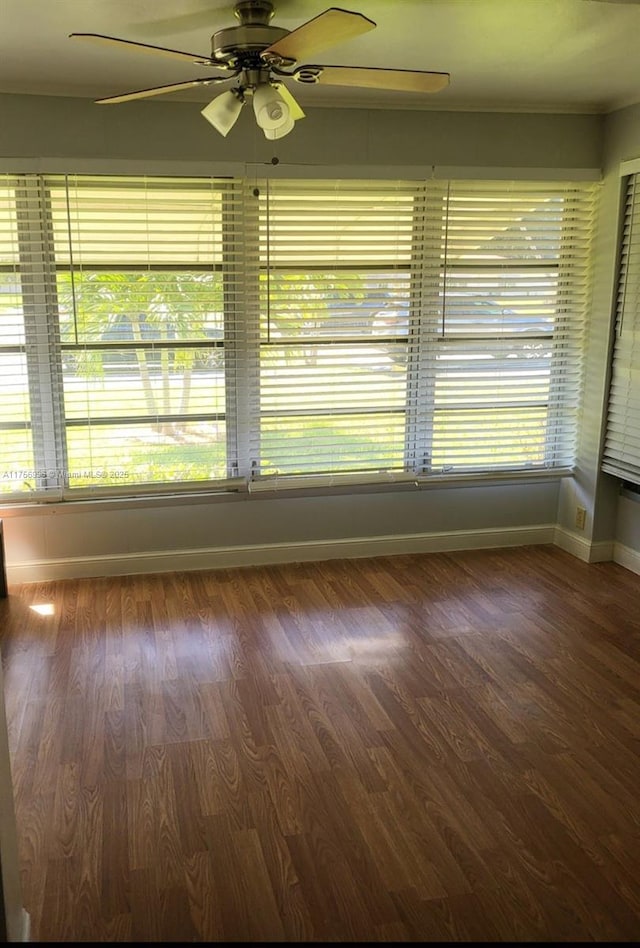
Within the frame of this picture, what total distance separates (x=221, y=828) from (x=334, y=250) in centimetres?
291

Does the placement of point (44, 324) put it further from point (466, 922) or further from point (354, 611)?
point (466, 922)

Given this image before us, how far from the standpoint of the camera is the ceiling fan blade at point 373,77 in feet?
7.73

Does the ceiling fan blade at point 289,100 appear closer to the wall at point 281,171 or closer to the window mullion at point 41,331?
the wall at point 281,171

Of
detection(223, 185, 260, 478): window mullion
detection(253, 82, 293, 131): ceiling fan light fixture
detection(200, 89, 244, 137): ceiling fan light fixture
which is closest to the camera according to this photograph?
detection(253, 82, 293, 131): ceiling fan light fixture

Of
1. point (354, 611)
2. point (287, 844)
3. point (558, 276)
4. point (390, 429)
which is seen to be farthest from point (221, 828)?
point (558, 276)

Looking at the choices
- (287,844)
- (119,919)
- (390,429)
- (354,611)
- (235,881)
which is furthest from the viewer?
(390,429)

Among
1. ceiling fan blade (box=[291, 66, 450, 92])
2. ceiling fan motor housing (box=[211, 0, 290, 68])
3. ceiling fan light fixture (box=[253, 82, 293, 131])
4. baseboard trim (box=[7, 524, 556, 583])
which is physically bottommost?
baseboard trim (box=[7, 524, 556, 583])

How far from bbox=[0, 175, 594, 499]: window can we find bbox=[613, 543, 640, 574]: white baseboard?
638mm

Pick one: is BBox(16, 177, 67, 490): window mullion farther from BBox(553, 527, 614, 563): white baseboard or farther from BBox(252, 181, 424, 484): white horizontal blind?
BBox(553, 527, 614, 563): white baseboard

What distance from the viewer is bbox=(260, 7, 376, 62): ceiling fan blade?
1952 mm

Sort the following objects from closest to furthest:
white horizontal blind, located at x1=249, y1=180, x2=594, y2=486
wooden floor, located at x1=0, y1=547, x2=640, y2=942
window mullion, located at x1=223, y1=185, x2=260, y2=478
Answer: wooden floor, located at x1=0, y1=547, x2=640, y2=942 < window mullion, located at x1=223, y1=185, x2=260, y2=478 < white horizontal blind, located at x1=249, y1=180, x2=594, y2=486

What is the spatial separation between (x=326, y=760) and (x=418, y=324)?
8.27 feet

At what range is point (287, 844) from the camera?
7.00ft

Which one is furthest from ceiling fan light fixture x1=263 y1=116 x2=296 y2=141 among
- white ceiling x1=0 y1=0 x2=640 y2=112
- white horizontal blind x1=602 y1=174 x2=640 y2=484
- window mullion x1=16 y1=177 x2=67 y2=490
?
white horizontal blind x1=602 y1=174 x2=640 y2=484
